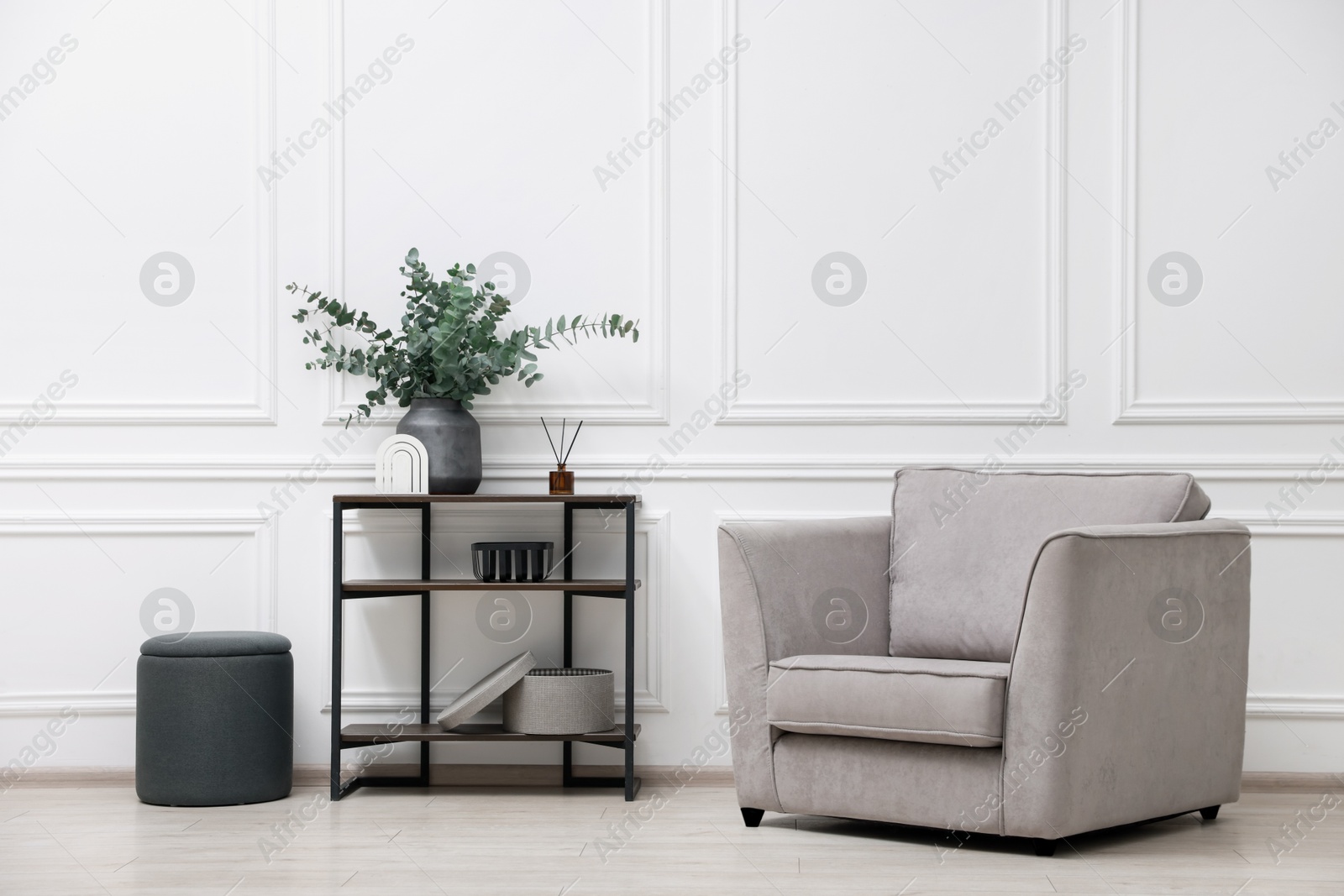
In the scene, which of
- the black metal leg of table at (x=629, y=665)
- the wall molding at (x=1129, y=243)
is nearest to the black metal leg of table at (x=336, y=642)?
the black metal leg of table at (x=629, y=665)

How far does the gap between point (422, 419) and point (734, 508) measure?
880 mm

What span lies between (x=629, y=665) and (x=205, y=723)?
3.41 ft

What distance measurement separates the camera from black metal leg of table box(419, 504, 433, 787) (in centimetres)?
311

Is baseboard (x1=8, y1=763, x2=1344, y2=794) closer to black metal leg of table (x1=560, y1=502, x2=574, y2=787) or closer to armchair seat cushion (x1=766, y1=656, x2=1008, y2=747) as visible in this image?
black metal leg of table (x1=560, y1=502, x2=574, y2=787)

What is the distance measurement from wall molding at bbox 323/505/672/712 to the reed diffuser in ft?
0.52

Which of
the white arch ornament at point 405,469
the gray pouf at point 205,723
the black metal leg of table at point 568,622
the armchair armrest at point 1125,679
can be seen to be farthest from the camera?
the black metal leg of table at point 568,622

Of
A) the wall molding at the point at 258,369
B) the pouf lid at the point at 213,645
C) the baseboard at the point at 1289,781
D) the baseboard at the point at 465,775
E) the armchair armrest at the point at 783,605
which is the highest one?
the wall molding at the point at 258,369

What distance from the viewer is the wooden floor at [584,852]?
7.02ft

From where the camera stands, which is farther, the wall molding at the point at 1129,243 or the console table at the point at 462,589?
the wall molding at the point at 1129,243

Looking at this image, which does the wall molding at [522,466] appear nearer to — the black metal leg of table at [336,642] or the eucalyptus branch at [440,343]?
the eucalyptus branch at [440,343]

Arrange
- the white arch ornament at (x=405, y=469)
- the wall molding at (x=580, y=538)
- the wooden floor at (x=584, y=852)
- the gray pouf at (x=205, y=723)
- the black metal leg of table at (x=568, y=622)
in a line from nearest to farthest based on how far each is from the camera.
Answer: the wooden floor at (x=584, y=852), the gray pouf at (x=205, y=723), the white arch ornament at (x=405, y=469), the black metal leg of table at (x=568, y=622), the wall molding at (x=580, y=538)

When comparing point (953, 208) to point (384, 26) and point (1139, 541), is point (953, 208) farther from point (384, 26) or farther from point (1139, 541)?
point (384, 26)

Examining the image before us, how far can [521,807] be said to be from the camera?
2.82 meters

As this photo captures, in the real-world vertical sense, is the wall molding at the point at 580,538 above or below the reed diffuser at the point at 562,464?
below
